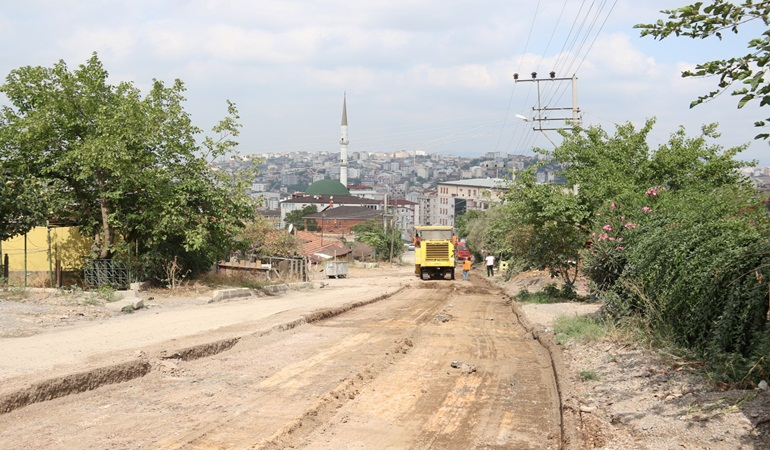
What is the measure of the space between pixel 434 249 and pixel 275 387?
1290 inches

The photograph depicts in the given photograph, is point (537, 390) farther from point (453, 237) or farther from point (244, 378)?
point (453, 237)

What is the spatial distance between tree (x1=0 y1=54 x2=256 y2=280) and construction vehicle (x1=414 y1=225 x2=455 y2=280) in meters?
18.2

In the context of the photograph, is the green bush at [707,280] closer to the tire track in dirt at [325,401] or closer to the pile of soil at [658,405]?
the pile of soil at [658,405]

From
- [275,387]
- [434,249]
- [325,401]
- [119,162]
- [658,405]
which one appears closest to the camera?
[658,405]

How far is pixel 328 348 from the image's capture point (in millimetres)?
12766

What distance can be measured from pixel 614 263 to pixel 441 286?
2026cm

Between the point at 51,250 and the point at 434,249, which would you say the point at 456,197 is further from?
the point at 51,250

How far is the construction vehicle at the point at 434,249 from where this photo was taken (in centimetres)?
4172

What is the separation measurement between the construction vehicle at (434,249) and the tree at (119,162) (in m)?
18.2

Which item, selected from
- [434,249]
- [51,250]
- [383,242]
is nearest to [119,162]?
[51,250]

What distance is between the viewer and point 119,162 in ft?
70.9

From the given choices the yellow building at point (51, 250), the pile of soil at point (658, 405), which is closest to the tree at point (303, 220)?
the yellow building at point (51, 250)

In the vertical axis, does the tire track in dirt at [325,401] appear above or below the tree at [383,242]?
below

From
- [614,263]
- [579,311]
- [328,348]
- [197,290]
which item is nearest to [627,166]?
[579,311]
